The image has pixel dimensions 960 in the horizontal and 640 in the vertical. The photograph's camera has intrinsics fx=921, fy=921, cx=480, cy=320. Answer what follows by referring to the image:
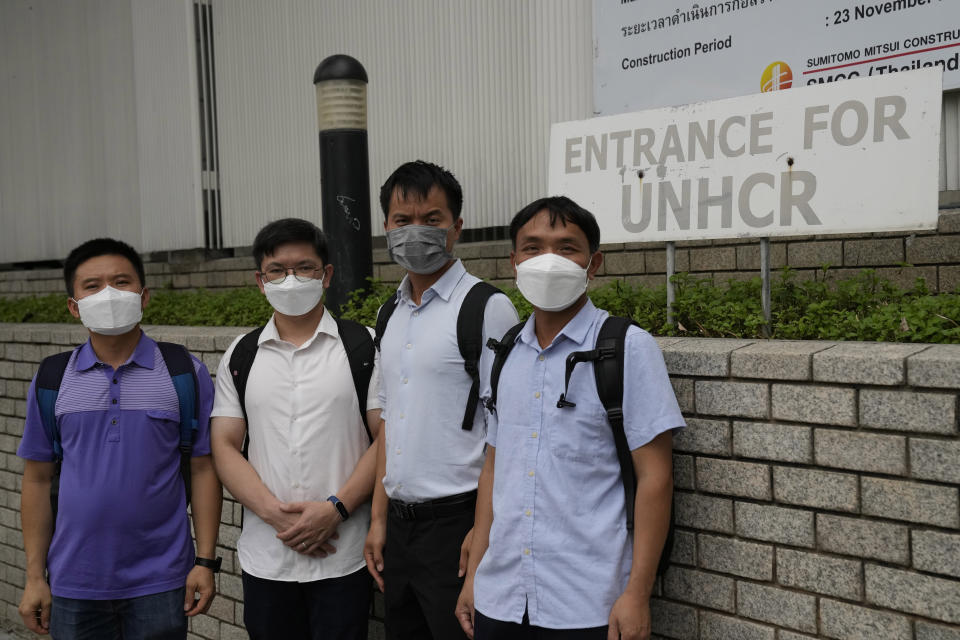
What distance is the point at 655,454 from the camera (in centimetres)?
242

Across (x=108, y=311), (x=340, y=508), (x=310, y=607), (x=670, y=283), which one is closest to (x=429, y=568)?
(x=340, y=508)

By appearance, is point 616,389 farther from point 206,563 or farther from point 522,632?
point 206,563

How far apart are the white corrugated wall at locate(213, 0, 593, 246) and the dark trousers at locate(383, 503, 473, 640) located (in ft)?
13.3

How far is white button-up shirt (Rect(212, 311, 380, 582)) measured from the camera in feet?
10.2

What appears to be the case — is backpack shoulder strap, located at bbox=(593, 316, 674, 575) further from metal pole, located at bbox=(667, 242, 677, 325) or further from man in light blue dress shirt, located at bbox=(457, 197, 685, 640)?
metal pole, located at bbox=(667, 242, 677, 325)

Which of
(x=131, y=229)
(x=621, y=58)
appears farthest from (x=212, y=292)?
(x=621, y=58)

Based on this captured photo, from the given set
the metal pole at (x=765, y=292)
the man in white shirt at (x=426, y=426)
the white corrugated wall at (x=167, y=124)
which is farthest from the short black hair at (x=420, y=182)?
the white corrugated wall at (x=167, y=124)

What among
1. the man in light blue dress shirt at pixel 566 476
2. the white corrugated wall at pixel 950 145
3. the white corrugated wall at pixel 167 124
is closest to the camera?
the man in light blue dress shirt at pixel 566 476

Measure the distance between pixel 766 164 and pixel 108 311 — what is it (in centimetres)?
236

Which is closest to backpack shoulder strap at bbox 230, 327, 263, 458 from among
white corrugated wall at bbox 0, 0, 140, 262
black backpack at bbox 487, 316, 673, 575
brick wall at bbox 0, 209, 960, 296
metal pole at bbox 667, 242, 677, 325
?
black backpack at bbox 487, 316, 673, 575

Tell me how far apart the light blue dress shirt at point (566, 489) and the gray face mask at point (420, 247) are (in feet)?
1.97

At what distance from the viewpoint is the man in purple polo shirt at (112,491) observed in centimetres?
306

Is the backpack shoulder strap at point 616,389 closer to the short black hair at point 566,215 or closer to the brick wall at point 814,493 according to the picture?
the short black hair at point 566,215

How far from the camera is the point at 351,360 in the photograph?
3186mm
